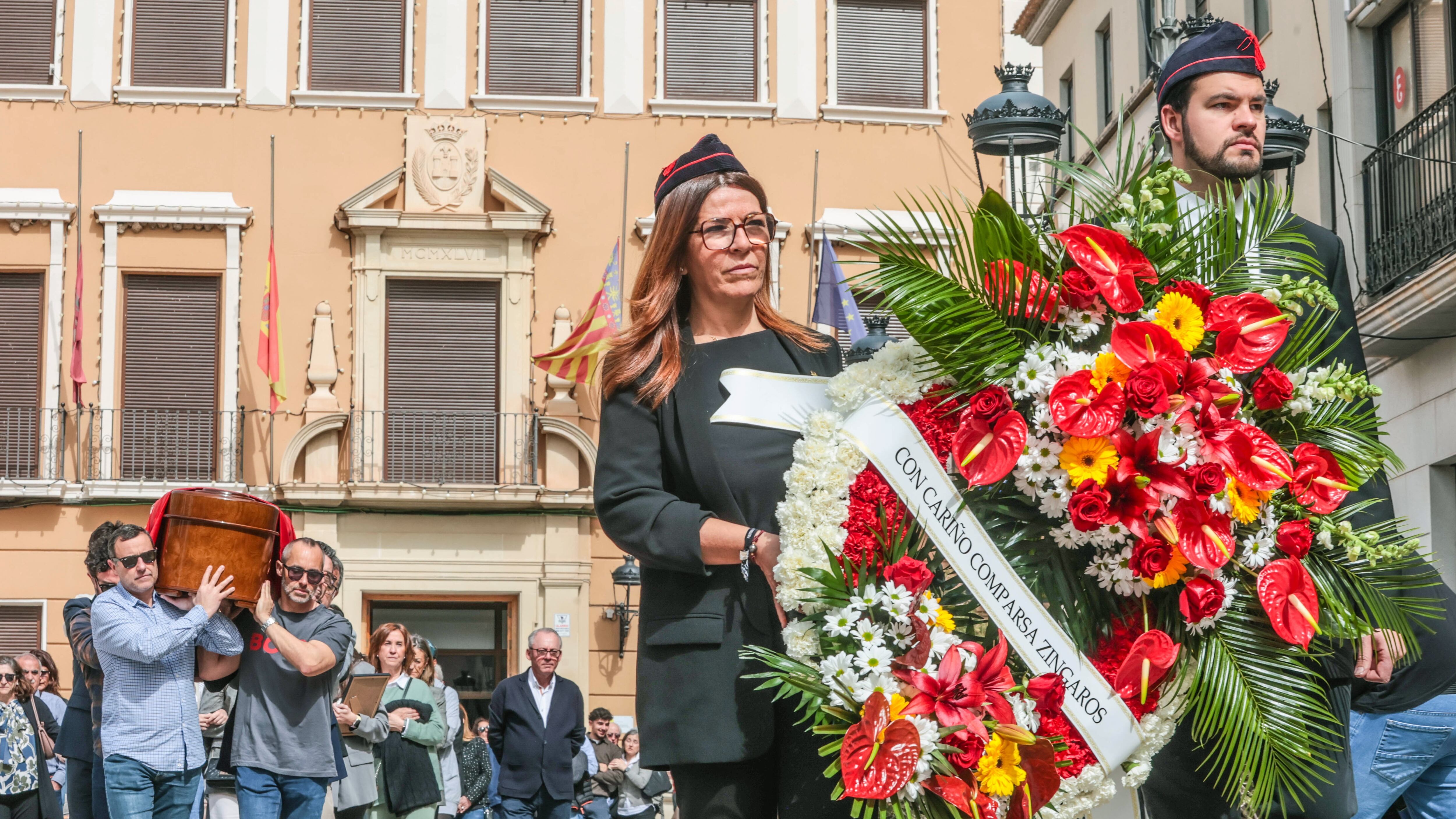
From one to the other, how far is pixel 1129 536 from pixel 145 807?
18.5 feet

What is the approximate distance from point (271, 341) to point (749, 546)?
1959cm

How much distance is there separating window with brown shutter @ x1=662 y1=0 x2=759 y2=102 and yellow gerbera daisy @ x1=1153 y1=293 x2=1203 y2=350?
20.7 metres

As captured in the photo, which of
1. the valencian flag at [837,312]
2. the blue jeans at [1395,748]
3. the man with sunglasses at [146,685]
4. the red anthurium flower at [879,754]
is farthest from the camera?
the valencian flag at [837,312]

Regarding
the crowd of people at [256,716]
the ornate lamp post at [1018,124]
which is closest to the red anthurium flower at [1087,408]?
the crowd of people at [256,716]

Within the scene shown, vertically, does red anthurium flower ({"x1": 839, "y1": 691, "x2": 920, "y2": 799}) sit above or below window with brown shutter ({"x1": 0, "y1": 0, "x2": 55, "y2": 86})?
below

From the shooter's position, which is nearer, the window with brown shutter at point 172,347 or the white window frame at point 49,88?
the window with brown shutter at point 172,347

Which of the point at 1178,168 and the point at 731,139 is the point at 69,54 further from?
the point at 1178,168

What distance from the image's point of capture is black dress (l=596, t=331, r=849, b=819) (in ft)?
11.3

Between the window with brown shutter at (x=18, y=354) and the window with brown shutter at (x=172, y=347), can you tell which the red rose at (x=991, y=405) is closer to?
the window with brown shutter at (x=172, y=347)

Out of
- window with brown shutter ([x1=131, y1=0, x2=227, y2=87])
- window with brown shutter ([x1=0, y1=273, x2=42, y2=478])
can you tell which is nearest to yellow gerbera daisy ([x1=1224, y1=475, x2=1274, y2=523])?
window with brown shutter ([x1=0, y1=273, x2=42, y2=478])

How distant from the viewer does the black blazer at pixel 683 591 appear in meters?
3.46

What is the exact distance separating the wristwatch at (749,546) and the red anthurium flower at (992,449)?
0.42m

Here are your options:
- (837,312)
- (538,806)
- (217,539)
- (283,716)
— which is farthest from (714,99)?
(217,539)

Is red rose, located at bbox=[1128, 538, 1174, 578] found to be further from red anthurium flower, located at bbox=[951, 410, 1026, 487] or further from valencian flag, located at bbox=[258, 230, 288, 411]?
valencian flag, located at bbox=[258, 230, 288, 411]
